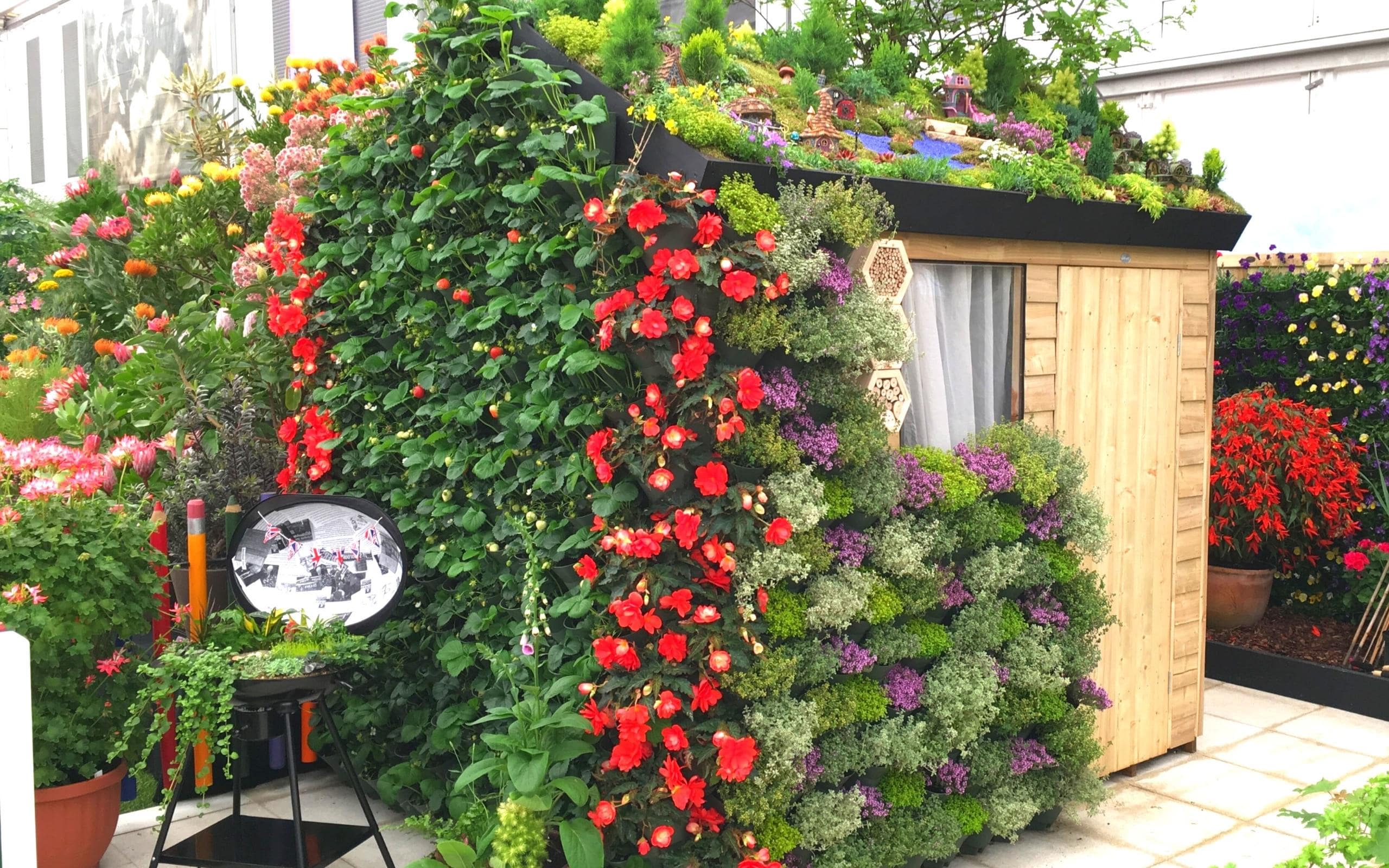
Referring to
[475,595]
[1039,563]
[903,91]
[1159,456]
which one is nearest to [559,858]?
[475,595]

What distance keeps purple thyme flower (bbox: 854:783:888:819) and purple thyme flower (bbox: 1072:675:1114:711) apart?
0.98 m

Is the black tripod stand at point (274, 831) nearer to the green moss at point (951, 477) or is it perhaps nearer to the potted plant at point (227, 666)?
the potted plant at point (227, 666)

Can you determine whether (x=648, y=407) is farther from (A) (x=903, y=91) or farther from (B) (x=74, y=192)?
(B) (x=74, y=192)

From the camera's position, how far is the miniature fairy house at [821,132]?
363cm

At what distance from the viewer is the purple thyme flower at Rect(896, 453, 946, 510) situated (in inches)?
141

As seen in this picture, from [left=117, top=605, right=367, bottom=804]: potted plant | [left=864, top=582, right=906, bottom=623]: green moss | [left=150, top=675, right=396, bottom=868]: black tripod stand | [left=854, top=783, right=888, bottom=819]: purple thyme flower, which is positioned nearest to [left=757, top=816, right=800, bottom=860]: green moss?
[left=854, top=783, right=888, bottom=819]: purple thyme flower

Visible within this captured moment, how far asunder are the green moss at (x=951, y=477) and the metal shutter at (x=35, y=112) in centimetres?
1452

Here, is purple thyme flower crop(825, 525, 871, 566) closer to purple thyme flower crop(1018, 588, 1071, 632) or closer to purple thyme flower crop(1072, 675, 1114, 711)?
purple thyme flower crop(1018, 588, 1071, 632)

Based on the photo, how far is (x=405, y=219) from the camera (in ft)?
13.0

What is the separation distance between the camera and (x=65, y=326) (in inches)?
237

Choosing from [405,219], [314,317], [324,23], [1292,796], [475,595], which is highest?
[324,23]

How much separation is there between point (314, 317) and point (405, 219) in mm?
697

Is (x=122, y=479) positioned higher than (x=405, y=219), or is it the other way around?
(x=405, y=219)

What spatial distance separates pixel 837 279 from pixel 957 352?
0.89 meters
